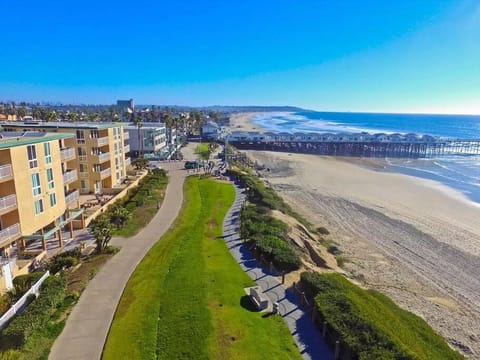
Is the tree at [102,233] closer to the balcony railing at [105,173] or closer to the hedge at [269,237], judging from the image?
the hedge at [269,237]

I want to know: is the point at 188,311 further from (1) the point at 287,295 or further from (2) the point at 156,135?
(2) the point at 156,135

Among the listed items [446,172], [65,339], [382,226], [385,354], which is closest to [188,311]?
[65,339]

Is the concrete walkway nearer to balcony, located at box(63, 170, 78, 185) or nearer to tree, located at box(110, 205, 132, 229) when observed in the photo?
tree, located at box(110, 205, 132, 229)

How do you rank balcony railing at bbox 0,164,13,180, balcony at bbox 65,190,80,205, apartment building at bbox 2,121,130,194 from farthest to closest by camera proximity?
1. apartment building at bbox 2,121,130,194
2. balcony at bbox 65,190,80,205
3. balcony railing at bbox 0,164,13,180

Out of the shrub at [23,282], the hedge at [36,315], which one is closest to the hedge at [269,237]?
the hedge at [36,315]

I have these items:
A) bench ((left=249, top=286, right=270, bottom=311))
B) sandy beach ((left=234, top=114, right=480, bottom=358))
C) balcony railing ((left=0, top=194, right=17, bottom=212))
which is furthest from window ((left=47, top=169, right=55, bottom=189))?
sandy beach ((left=234, top=114, right=480, bottom=358))

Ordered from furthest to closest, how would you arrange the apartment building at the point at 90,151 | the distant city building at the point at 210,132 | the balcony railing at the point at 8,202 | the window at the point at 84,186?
the distant city building at the point at 210,132, the window at the point at 84,186, the apartment building at the point at 90,151, the balcony railing at the point at 8,202

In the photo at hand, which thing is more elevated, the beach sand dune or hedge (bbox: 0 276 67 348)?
hedge (bbox: 0 276 67 348)
